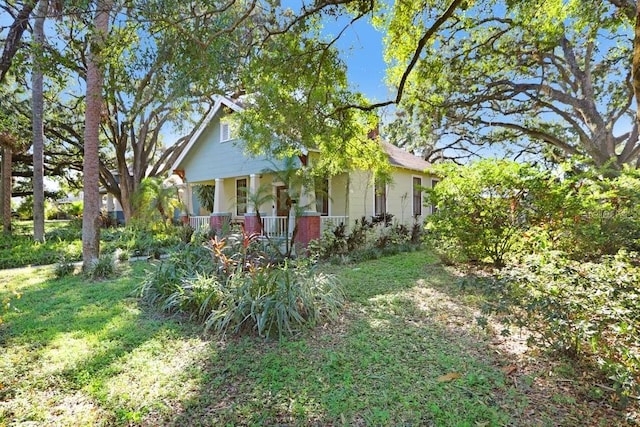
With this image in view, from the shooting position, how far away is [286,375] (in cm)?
343

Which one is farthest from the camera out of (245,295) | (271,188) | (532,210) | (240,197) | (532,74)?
(240,197)

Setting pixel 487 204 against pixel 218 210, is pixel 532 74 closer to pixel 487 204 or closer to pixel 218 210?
pixel 487 204

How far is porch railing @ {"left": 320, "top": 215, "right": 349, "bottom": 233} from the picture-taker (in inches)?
448

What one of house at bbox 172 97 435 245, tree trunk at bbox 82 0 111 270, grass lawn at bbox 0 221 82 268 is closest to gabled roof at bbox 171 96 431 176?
house at bbox 172 97 435 245

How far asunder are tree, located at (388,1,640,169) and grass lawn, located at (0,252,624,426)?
6.46 metres

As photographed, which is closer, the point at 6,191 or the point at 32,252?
the point at 32,252

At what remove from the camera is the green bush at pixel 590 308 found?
2.64 metres

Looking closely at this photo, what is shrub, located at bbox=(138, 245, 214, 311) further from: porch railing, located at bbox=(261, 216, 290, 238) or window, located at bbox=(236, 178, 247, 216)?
window, located at bbox=(236, 178, 247, 216)

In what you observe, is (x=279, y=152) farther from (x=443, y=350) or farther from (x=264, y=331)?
(x=443, y=350)

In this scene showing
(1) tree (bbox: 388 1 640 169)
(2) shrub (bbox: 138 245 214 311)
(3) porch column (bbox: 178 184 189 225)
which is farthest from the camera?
(3) porch column (bbox: 178 184 189 225)

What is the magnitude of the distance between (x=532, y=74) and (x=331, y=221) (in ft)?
33.0

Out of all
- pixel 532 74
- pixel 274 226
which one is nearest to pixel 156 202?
pixel 274 226

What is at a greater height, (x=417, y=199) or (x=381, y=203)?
(x=417, y=199)

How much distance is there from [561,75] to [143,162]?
20.5m
